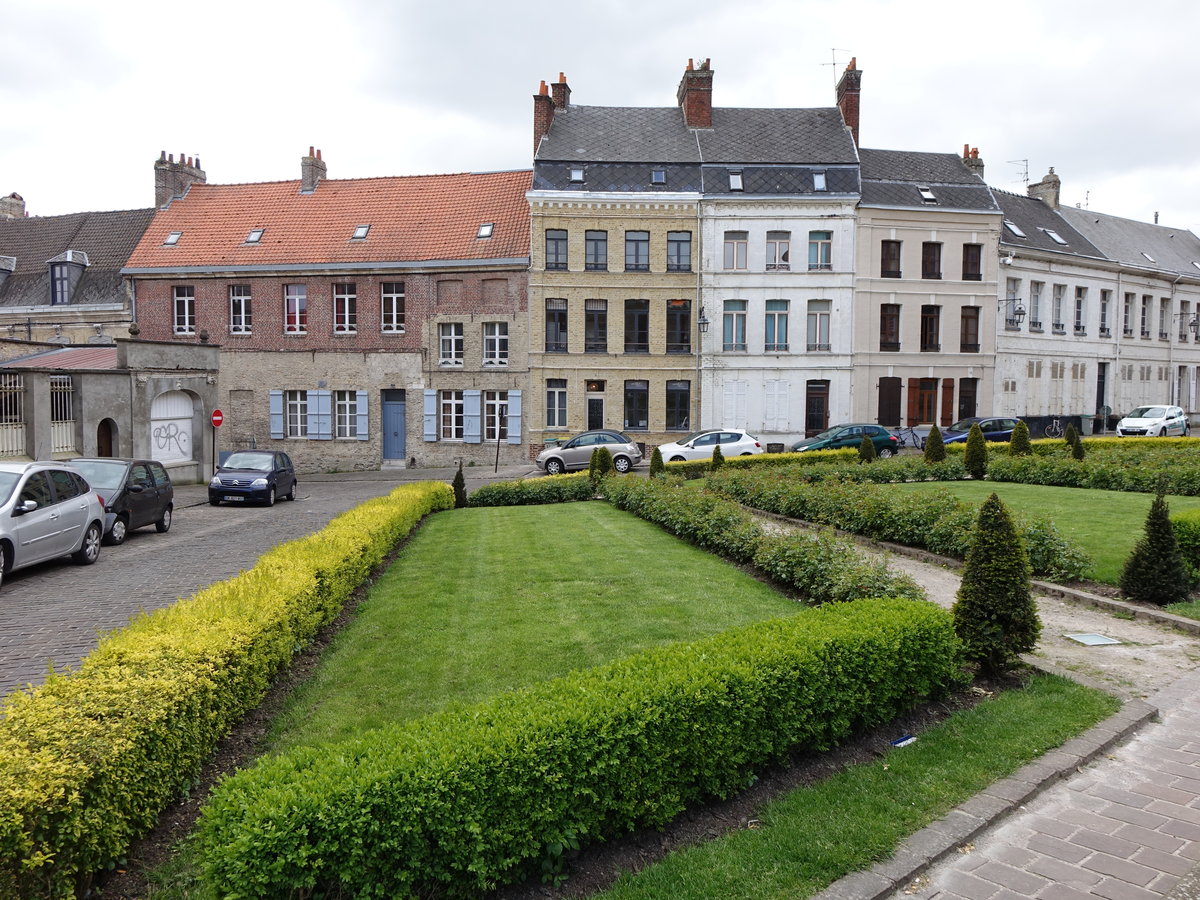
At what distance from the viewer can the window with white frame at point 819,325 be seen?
113 feet

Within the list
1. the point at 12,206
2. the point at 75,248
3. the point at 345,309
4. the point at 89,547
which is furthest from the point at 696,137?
the point at 12,206

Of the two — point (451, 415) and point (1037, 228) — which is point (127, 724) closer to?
point (451, 415)

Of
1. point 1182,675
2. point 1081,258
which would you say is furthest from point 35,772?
point 1081,258

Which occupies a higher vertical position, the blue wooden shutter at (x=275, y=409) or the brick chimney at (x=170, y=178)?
the brick chimney at (x=170, y=178)

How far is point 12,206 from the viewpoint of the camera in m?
45.6

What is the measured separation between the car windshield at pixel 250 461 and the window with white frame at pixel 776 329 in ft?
66.0

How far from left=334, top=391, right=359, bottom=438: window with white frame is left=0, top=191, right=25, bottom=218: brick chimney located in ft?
84.4

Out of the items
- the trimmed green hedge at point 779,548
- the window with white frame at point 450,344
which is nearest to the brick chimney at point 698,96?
the window with white frame at point 450,344

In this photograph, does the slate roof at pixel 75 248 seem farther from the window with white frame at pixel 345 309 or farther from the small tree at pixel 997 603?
the small tree at pixel 997 603

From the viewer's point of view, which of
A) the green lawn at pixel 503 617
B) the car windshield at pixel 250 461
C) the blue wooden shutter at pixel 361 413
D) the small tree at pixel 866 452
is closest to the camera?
the green lawn at pixel 503 617

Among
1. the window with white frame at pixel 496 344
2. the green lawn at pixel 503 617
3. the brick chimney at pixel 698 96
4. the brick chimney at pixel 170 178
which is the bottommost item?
the green lawn at pixel 503 617

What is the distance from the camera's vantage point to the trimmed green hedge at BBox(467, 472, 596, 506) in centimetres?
2103

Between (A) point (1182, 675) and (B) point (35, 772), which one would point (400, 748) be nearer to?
(B) point (35, 772)

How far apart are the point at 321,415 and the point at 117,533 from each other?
2037 centimetres
